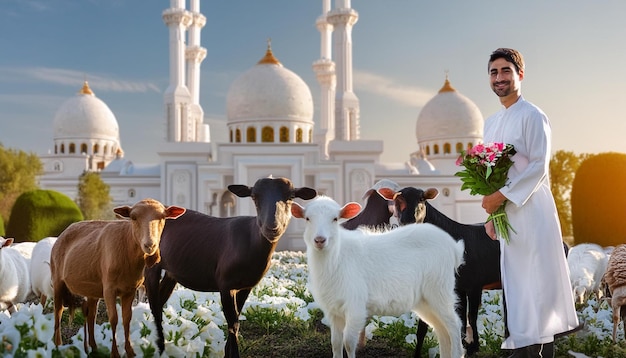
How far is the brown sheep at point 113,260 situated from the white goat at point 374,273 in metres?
0.96

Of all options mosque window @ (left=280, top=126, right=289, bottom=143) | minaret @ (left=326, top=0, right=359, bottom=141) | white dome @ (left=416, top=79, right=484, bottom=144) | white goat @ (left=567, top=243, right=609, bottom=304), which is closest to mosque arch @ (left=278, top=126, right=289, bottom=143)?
mosque window @ (left=280, top=126, right=289, bottom=143)

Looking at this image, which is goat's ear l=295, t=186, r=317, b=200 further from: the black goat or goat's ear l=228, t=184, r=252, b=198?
goat's ear l=228, t=184, r=252, b=198

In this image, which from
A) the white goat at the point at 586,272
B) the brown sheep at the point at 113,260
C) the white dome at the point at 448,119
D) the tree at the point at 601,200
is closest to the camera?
the brown sheep at the point at 113,260

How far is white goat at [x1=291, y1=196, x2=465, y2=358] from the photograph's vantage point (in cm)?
372

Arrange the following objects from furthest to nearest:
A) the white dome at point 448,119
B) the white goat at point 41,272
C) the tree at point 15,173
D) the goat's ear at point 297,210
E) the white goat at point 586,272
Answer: the white dome at point 448,119
the tree at point 15,173
the white goat at point 586,272
the white goat at point 41,272
the goat's ear at point 297,210

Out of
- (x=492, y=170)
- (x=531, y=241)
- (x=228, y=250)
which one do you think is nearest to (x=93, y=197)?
(x=228, y=250)

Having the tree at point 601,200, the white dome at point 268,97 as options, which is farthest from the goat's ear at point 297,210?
the white dome at point 268,97

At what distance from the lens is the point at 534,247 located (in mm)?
3801

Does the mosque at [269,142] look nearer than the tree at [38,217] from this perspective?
No

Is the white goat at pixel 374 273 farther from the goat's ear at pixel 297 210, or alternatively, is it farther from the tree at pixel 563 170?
the tree at pixel 563 170

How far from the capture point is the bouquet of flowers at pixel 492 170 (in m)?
3.84

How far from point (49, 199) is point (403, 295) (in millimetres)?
14779

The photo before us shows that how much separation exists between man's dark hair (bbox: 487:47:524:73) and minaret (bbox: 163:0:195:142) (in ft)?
97.7

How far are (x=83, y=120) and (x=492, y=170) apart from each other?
4666 centimetres
